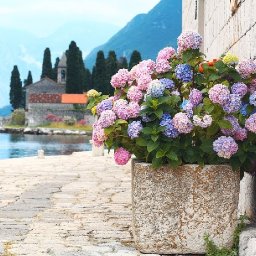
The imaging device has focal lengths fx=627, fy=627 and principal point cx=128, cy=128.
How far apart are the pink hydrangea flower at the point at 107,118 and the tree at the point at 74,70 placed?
206ft

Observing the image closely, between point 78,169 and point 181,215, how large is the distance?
20.3ft

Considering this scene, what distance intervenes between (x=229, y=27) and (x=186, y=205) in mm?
2295

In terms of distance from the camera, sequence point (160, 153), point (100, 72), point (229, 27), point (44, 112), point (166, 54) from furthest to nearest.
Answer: point (44, 112), point (100, 72), point (229, 27), point (166, 54), point (160, 153)

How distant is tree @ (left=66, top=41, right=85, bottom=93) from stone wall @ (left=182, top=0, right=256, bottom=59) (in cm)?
5852

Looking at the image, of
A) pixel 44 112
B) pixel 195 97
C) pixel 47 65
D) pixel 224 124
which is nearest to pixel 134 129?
pixel 195 97

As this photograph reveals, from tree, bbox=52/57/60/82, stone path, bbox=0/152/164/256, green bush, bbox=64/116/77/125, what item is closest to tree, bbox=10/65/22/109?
green bush, bbox=64/116/77/125

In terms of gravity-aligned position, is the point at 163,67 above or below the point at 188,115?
above

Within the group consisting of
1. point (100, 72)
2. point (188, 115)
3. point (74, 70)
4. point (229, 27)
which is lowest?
point (188, 115)

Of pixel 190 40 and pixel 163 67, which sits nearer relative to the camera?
pixel 190 40

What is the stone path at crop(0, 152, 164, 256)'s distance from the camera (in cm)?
379

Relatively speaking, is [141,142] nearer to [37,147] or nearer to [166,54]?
[166,54]

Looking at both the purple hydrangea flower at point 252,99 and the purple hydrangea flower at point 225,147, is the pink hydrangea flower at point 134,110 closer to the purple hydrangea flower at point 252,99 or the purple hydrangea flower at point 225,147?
the purple hydrangea flower at point 225,147

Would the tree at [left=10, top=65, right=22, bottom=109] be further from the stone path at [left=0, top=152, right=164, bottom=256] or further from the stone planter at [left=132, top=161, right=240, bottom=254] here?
the stone planter at [left=132, top=161, right=240, bottom=254]

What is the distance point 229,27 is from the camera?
212 inches
